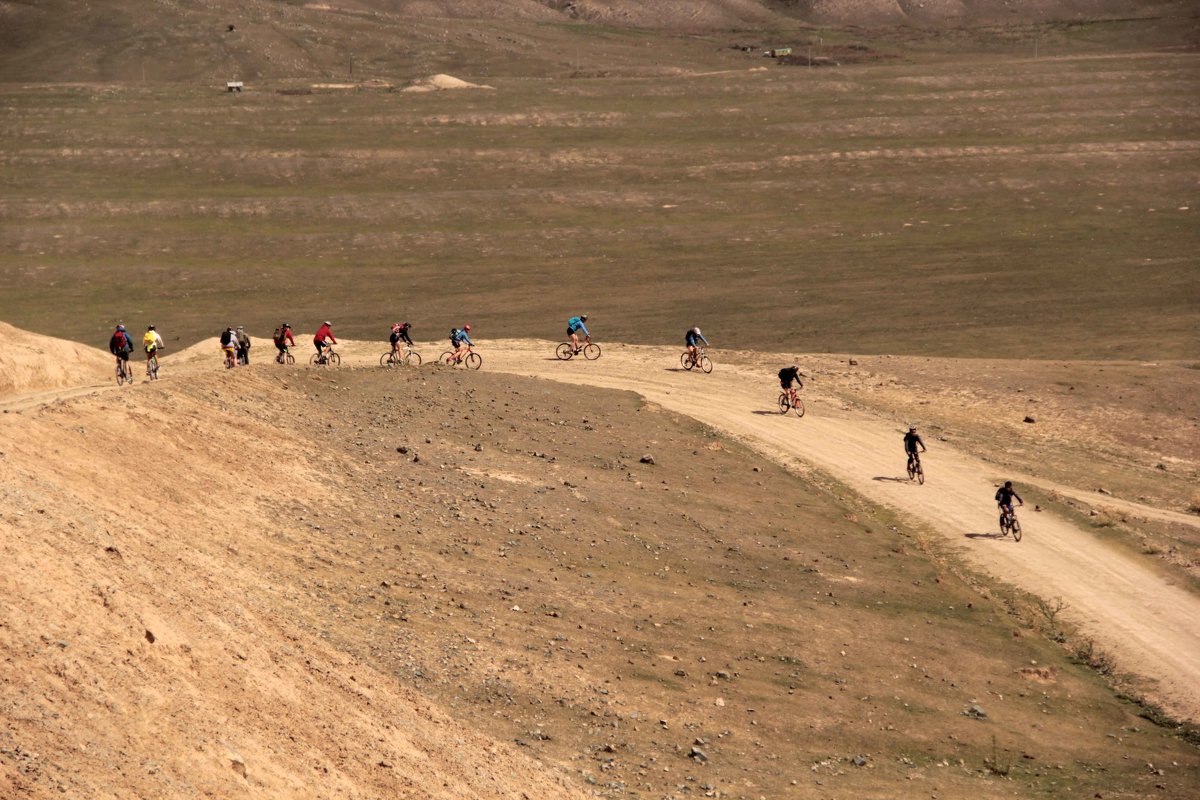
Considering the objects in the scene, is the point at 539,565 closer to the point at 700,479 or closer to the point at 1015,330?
the point at 700,479

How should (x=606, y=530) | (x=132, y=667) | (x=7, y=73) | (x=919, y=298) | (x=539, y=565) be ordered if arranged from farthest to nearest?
(x=7, y=73), (x=919, y=298), (x=606, y=530), (x=539, y=565), (x=132, y=667)

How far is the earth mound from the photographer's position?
127ft

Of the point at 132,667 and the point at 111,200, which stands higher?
the point at 111,200

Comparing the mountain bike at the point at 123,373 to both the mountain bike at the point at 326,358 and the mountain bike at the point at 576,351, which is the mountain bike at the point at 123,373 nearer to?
the mountain bike at the point at 326,358

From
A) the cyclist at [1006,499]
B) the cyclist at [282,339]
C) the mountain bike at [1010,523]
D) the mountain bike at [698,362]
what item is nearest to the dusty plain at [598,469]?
the mountain bike at [1010,523]

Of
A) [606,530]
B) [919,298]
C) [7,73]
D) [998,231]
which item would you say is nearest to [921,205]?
[998,231]

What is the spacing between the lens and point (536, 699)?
21.8m

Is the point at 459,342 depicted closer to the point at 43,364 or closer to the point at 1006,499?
the point at 43,364

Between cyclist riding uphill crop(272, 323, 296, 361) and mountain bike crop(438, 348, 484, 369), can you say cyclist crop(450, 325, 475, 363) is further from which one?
cyclist riding uphill crop(272, 323, 296, 361)

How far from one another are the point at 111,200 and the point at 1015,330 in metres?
61.0

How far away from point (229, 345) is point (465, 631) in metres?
23.5

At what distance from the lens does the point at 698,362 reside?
5459 centimetres

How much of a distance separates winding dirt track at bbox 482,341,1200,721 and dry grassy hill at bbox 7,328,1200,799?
1672 millimetres

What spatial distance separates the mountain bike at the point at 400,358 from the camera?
49.0 m
